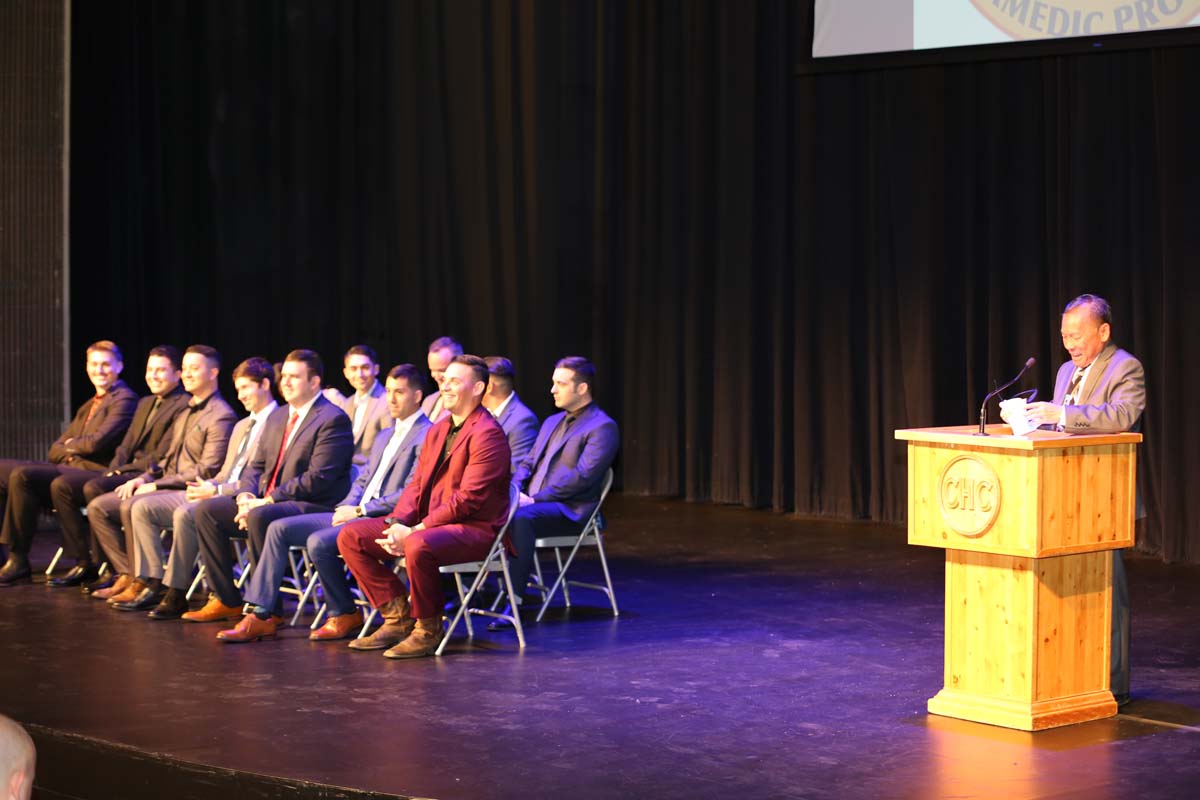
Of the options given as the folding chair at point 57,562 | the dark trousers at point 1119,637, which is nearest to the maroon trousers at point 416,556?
the folding chair at point 57,562

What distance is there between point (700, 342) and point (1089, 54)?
10.9 feet

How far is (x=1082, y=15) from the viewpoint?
7816 millimetres

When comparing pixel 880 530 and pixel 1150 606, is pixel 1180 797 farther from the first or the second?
pixel 880 530

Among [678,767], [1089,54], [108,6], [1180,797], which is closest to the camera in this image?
[1180,797]

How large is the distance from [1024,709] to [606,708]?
4.37 ft

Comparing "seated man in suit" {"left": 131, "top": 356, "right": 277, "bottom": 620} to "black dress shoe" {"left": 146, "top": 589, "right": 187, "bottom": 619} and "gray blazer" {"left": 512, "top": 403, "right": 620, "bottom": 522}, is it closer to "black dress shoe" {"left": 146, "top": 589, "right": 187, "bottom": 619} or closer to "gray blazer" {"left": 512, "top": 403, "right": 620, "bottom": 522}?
"black dress shoe" {"left": 146, "top": 589, "right": 187, "bottom": 619}

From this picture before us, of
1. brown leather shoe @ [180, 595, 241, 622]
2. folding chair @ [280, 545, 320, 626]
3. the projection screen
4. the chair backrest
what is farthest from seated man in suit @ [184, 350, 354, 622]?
the projection screen

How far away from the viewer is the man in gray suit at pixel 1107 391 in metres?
5.08

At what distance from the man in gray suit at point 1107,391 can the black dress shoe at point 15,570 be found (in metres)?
5.32

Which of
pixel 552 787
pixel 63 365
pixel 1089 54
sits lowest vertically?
pixel 552 787

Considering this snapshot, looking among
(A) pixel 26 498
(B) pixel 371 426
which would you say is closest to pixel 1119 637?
(B) pixel 371 426

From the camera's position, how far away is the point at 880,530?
9.26 meters

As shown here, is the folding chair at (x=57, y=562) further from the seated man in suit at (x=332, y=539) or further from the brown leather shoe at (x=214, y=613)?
the seated man in suit at (x=332, y=539)

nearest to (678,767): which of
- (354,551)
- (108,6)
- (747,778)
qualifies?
(747,778)
